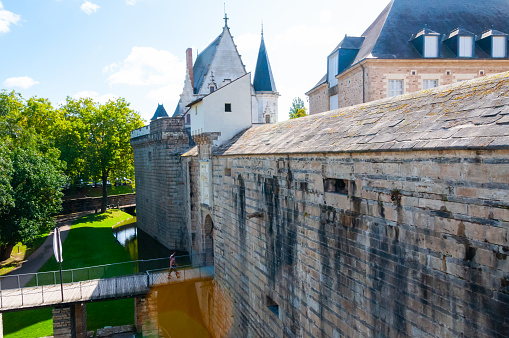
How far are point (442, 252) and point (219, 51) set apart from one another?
30694 millimetres

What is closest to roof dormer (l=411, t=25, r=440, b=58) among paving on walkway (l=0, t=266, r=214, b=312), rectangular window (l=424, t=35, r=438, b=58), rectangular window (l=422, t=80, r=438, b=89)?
rectangular window (l=424, t=35, r=438, b=58)

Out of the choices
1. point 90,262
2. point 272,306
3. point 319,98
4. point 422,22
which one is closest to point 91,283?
point 272,306

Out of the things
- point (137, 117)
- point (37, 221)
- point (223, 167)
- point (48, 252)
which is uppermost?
point (137, 117)

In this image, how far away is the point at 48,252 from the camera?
24625 mm

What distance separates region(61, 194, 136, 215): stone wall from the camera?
37250 millimetres

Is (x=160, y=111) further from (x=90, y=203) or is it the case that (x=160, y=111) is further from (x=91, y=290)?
(x=91, y=290)

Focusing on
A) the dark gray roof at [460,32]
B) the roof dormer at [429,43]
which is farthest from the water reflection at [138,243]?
the dark gray roof at [460,32]

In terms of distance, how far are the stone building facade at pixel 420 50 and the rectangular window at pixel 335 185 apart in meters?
11.6

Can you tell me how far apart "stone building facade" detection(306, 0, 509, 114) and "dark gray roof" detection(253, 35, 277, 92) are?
13920 millimetres

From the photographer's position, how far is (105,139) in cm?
3591

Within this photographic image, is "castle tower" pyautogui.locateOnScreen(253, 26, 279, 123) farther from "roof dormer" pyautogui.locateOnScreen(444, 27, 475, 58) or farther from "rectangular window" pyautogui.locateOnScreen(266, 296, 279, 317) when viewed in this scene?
"rectangular window" pyautogui.locateOnScreen(266, 296, 279, 317)

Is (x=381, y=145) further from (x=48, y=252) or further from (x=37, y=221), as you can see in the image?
(x=48, y=252)

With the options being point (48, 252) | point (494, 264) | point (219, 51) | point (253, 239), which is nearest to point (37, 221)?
point (48, 252)

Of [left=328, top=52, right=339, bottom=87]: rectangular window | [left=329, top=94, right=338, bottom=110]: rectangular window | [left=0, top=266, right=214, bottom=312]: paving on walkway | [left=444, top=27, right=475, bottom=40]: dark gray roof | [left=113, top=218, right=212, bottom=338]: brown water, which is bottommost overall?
[left=113, top=218, right=212, bottom=338]: brown water
